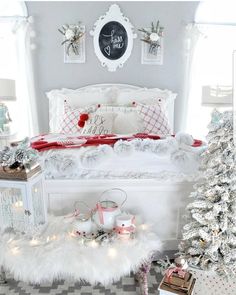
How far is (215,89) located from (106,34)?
160 cm

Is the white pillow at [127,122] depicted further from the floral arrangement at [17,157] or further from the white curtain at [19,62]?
the floral arrangement at [17,157]

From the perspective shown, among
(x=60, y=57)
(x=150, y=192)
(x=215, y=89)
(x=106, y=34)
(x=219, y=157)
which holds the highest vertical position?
(x=106, y=34)

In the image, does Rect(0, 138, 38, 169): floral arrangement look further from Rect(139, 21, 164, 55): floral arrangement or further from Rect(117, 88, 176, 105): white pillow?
Rect(139, 21, 164, 55): floral arrangement

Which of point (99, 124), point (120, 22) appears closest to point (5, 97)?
point (99, 124)

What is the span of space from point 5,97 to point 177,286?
3136mm

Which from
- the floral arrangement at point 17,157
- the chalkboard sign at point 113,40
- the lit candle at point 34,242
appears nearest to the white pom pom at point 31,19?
the chalkboard sign at point 113,40

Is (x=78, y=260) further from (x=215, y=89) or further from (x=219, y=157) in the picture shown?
(x=215, y=89)

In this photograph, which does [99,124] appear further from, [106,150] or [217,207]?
[217,207]

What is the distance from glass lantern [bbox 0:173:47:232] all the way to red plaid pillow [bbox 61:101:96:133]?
67.9 inches

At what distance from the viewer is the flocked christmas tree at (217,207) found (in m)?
1.77

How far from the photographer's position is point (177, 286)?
1631 millimetres

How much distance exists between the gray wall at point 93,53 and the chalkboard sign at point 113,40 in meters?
0.14

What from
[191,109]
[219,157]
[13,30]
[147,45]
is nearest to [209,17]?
[147,45]

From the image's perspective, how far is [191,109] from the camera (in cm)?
423
